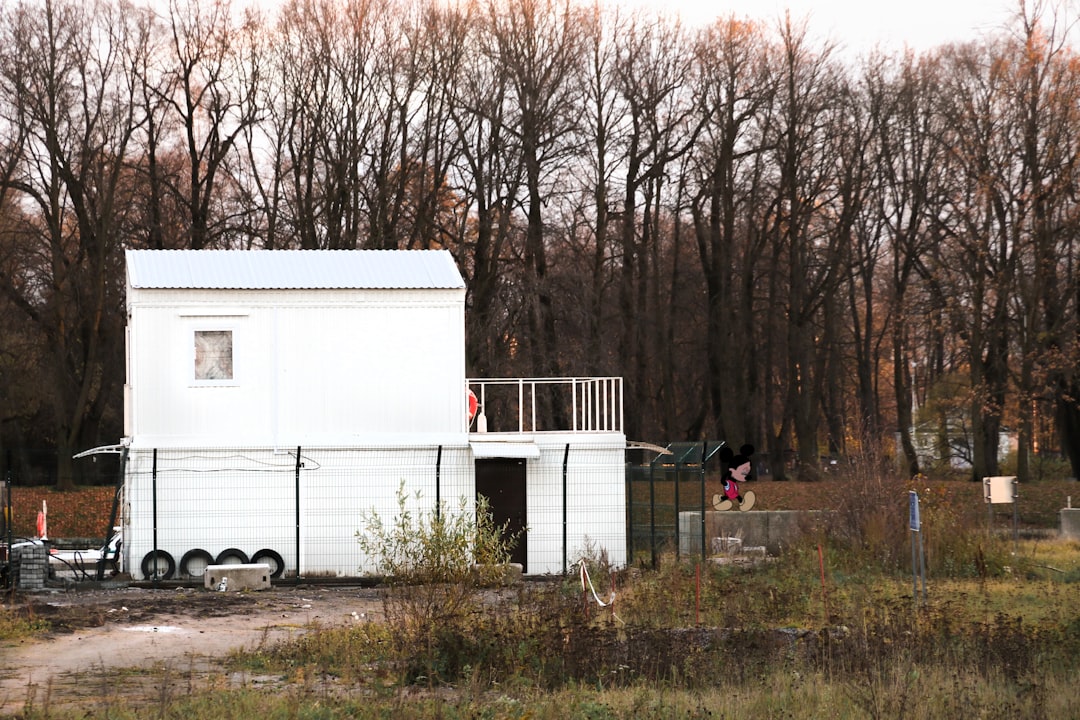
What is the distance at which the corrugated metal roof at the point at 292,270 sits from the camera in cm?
2586

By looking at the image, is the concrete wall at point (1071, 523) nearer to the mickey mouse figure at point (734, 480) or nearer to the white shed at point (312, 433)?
the mickey mouse figure at point (734, 480)

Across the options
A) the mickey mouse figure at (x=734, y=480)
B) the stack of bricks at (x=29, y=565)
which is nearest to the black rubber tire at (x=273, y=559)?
the stack of bricks at (x=29, y=565)

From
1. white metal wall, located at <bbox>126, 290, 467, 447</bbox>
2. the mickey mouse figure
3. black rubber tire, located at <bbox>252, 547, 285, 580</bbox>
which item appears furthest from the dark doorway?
the mickey mouse figure

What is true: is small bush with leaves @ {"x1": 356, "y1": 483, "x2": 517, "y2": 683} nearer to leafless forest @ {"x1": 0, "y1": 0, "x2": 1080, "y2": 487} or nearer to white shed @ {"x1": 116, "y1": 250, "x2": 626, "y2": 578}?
white shed @ {"x1": 116, "y1": 250, "x2": 626, "y2": 578}

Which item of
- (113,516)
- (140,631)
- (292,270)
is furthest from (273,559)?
(140,631)

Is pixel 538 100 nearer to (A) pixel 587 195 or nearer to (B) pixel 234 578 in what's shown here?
(A) pixel 587 195

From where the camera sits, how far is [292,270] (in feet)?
87.8

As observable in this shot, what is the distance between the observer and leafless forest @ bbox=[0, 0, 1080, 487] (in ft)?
140

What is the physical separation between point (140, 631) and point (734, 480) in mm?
21426

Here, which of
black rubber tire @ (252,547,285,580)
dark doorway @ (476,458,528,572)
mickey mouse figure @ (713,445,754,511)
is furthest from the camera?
mickey mouse figure @ (713,445,754,511)

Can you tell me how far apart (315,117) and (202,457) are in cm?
2165

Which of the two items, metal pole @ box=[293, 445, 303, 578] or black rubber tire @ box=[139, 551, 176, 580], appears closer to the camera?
black rubber tire @ box=[139, 551, 176, 580]

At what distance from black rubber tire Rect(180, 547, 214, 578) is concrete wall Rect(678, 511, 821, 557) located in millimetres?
9363

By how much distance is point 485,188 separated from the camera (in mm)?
44938
